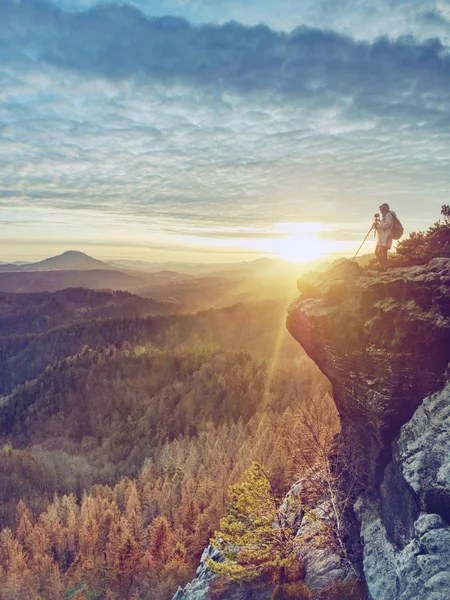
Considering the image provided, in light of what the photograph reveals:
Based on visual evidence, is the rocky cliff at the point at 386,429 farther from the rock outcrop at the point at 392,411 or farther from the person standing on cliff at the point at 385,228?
the person standing on cliff at the point at 385,228

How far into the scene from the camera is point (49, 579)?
155ft

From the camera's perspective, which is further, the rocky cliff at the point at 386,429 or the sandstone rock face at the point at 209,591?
the sandstone rock face at the point at 209,591

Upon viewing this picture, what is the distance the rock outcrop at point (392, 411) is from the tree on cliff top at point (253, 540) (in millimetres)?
3371

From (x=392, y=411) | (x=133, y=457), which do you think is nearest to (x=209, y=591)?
(x=392, y=411)

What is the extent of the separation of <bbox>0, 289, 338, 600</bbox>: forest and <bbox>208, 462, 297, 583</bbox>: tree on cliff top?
14.8 feet

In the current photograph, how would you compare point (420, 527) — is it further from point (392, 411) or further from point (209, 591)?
point (209, 591)

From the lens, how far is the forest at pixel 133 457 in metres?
45.9

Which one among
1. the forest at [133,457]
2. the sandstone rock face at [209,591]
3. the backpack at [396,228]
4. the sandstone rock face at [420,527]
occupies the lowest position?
the forest at [133,457]

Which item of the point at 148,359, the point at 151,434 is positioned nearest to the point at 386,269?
the point at 151,434

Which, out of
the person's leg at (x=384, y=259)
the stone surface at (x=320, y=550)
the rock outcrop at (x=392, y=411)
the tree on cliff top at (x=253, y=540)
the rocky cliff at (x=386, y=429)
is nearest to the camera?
the rock outcrop at (x=392, y=411)

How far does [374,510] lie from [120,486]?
5772 centimetres

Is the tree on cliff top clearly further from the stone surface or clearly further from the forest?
the forest

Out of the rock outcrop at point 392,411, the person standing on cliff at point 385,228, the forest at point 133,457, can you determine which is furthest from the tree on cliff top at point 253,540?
the person standing on cliff at point 385,228

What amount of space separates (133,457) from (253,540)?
75982mm
